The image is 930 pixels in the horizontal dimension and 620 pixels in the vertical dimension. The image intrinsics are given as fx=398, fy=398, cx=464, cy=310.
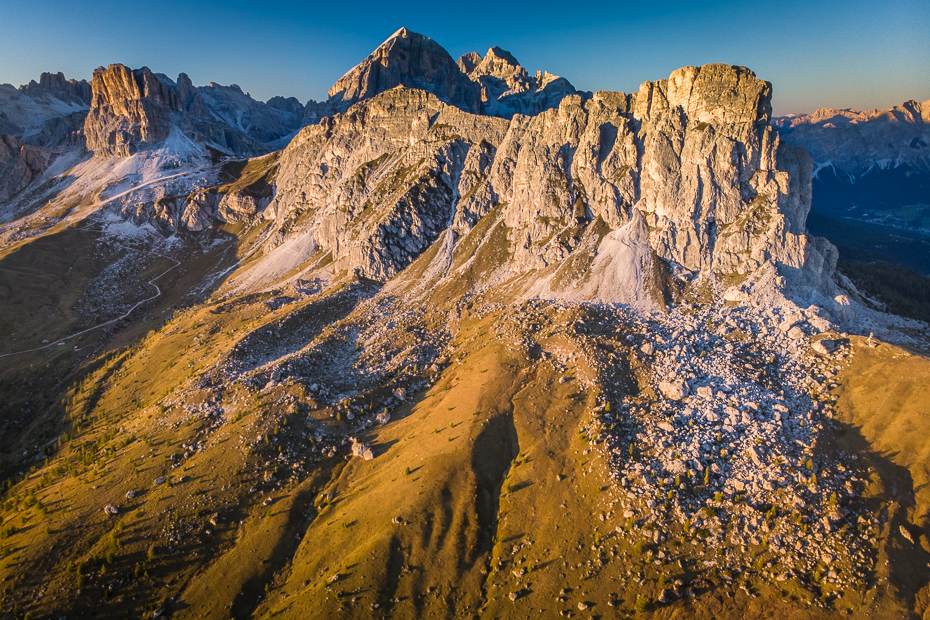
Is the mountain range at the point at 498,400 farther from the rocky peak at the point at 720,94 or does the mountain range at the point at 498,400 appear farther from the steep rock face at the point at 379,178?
the steep rock face at the point at 379,178

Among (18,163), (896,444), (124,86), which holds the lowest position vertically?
(896,444)

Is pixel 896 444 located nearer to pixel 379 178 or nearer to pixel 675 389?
pixel 675 389

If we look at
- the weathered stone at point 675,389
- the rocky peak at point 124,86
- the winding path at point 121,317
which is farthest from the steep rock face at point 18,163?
the weathered stone at point 675,389

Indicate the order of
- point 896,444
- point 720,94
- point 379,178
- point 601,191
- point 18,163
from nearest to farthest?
point 896,444
point 720,94
point 601,191
point 379,178
point 18,163

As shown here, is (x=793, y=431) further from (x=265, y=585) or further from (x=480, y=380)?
(x=265, y=585)

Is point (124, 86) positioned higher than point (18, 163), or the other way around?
point (124, 86)

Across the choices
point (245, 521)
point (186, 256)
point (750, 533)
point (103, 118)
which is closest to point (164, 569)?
point (245, 521)

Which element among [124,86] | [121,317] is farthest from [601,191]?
[124,86]
